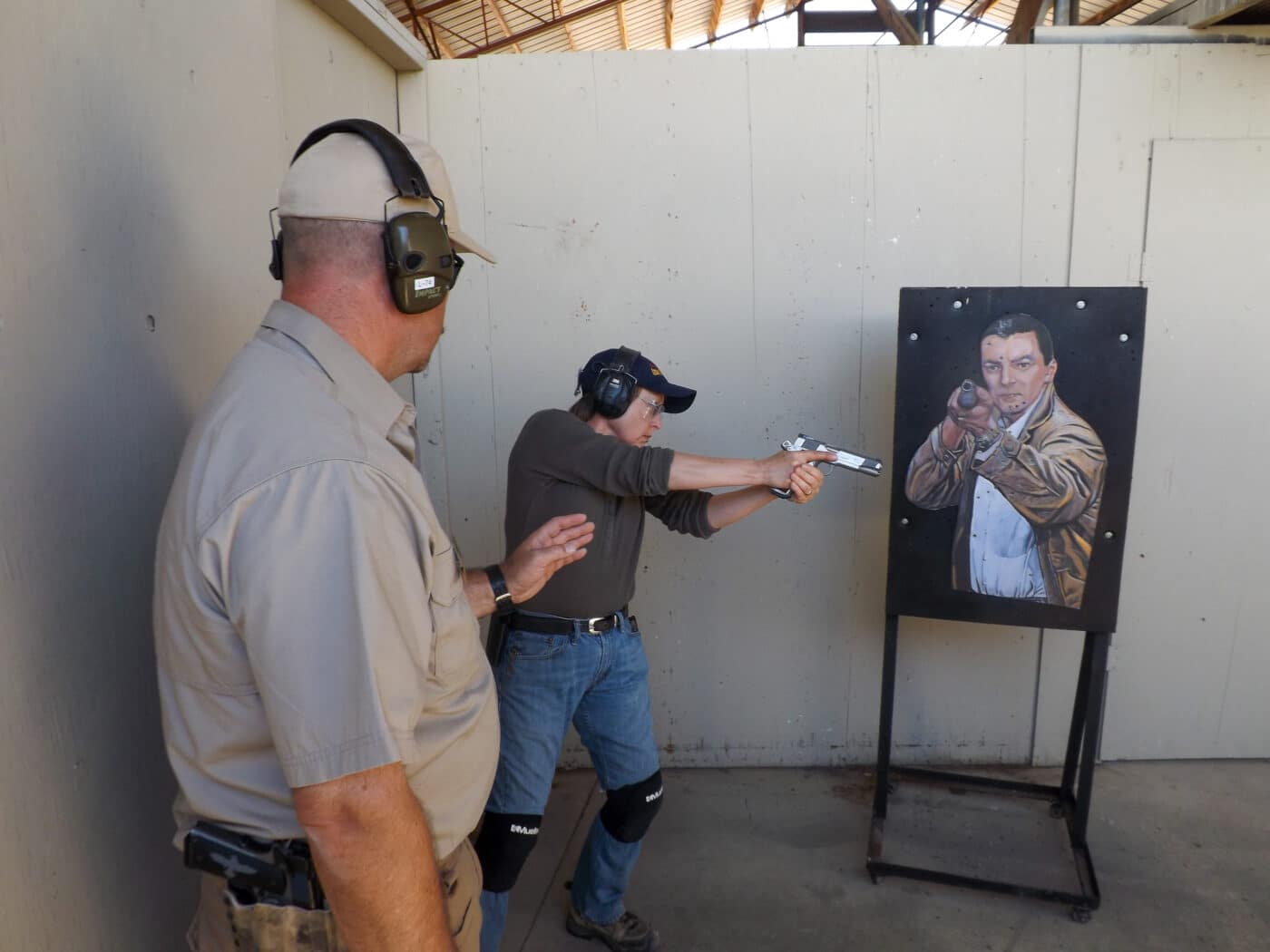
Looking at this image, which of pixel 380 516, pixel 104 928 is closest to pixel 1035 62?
pixel 380 516

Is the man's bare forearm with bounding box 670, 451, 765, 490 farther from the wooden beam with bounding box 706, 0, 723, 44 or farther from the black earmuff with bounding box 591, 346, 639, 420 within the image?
the wooden beam with bounding box 706, 0, 723, 44

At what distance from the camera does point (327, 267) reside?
1.13m

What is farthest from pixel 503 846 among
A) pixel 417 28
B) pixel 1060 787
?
pixel 417 28

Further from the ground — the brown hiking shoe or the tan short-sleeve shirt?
the tan short-sleeve shirt

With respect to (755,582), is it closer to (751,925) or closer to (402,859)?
(751,925)

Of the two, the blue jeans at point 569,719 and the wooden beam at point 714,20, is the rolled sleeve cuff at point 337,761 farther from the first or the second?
the wooden beam at point 714,20

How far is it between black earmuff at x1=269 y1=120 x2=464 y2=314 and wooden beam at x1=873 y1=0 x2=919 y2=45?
354 centimetres

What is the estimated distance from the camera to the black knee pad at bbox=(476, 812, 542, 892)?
2043 millimetres

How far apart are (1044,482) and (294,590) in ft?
7.23

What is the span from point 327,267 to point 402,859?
740 mm

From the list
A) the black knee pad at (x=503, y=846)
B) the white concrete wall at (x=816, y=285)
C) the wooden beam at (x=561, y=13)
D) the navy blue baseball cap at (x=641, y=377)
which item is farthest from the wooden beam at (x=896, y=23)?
the wooden beam at (x=561, y=13)

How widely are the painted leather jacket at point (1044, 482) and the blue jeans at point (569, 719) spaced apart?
3.37 feet

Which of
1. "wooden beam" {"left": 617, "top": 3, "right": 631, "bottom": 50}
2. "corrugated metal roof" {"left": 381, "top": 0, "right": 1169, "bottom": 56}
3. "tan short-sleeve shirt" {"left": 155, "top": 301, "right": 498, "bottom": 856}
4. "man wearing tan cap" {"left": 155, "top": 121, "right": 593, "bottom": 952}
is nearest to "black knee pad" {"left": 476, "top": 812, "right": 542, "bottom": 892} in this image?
"man wearing tan cap" {"left": 155, "top": 121, "right": 593, "bottom": 952}

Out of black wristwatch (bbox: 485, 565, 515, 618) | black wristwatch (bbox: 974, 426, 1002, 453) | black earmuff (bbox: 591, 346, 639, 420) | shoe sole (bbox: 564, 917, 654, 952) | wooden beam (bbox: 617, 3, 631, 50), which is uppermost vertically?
wooden beam (bbox: 617, 3, 631, 50)
